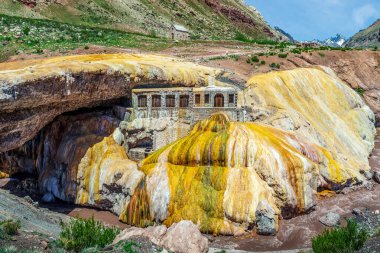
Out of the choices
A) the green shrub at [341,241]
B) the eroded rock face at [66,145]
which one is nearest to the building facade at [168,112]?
the eroded rock face at [66,145]

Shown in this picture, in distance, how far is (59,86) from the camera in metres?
34.3

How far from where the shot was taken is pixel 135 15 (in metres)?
110

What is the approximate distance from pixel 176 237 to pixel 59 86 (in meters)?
16.5

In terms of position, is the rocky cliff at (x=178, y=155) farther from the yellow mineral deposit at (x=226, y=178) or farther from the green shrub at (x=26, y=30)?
the green shrub at (x=26, y=30)

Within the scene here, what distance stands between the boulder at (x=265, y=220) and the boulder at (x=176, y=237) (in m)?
6.22

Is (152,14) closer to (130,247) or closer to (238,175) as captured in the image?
(238,175)

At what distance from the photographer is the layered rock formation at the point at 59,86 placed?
3177 cm

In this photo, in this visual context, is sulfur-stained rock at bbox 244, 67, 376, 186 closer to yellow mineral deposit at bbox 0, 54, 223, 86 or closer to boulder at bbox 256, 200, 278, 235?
yellow mineral deposit at bbox 0, 54, 223, 86

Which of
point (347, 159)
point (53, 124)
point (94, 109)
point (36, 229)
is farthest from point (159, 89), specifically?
point (347, 159)


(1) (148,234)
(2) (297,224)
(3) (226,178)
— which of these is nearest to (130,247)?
(1) (148,234)

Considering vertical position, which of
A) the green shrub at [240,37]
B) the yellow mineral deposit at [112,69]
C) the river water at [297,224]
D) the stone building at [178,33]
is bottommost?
the river water at [297,224]

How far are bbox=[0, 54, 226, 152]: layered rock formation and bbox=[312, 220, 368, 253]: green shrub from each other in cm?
2328

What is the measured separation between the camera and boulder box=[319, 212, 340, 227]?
33500mm

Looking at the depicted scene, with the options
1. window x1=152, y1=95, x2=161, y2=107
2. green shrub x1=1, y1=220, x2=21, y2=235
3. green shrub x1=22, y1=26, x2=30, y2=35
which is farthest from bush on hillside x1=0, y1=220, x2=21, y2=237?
green shrub x1=22, y1=26, x2=30, y2=35
